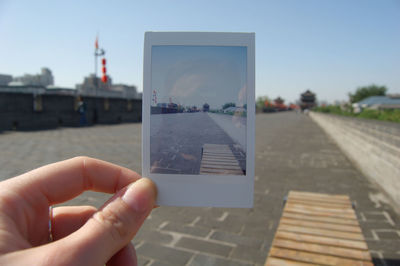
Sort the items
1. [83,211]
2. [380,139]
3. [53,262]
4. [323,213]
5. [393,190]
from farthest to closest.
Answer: [380,139], [393,190], [323,213], [83,211], [53,262]

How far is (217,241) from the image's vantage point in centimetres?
Result: 298

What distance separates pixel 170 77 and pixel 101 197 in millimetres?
Result: 3385

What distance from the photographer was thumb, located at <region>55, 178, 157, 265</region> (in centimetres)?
83

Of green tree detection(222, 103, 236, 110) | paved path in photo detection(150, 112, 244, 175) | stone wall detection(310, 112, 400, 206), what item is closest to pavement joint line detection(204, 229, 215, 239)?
paved path in photo detection(150, 112, 244, 175)

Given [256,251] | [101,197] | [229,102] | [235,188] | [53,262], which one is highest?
[229,102]

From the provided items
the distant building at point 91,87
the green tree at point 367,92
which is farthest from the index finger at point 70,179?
the green tree at point 367,92

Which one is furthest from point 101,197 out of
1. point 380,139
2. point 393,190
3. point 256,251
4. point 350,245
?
point 380,139

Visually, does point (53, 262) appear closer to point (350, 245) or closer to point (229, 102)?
point (229, 102)

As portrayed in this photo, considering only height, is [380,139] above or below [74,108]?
below

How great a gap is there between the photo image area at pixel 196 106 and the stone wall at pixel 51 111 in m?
13.8

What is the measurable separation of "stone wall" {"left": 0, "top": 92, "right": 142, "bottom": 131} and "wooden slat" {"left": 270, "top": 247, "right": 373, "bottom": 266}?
44.5 ft

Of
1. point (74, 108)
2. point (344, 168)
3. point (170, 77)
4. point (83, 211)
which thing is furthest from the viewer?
point (74, 108)

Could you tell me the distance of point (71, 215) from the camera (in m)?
1.15

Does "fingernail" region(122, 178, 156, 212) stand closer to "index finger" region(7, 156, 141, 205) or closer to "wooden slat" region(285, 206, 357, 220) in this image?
"index finger" region(7, 156, 141, 205)
